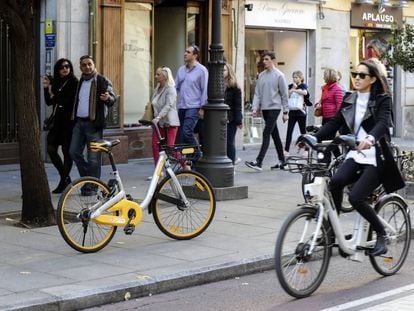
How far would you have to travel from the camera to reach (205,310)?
633 cm

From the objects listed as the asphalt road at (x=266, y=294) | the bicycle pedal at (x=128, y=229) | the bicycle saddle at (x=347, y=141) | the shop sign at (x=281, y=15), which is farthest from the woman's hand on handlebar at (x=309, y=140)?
the shop sign at (x=281, y=15)

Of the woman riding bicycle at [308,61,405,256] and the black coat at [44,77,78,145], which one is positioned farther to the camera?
the black coat at [44,77,78,145]

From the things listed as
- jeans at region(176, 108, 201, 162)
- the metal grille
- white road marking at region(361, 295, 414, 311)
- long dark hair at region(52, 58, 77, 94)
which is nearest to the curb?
white road marking at region(361, 295, 414, 311)

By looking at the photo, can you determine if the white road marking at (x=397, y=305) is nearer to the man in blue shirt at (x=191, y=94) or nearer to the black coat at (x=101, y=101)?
the black coat at (x=101, y=101)

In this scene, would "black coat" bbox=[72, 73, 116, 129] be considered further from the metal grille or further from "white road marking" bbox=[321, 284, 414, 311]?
"white road marking" bbox=[321, 284, 414, 311]

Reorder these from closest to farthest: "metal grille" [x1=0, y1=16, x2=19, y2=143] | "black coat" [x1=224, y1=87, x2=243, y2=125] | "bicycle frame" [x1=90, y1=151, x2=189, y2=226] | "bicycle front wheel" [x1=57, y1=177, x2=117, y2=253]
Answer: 1. "bicycle front wheel" [x1=57, y1=177, x2=117, y2=253]
2. "bicycle frame" [x1=90, y1=151, x2=189, y2=226]
3. "black coat" [x1=224, y1=87, x2=243, y2=125]
4. "metal grille" [x1=0, y1=16, x2=19, y2=143]

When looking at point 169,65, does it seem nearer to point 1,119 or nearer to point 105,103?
point 1,119

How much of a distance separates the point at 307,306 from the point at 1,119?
926 cm

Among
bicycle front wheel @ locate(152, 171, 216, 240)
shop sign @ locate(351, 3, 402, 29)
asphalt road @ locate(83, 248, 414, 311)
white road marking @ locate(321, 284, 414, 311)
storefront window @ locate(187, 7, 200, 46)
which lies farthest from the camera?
shop sign @ locate(351, 3, 402, 29)

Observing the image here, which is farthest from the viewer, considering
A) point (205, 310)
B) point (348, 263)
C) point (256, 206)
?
point (256, 206)

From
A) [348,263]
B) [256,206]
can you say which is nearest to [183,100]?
[256,206]

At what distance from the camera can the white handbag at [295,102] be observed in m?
16.0

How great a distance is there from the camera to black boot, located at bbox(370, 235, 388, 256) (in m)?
7.08

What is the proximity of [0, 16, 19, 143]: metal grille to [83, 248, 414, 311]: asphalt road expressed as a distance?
7.99m
